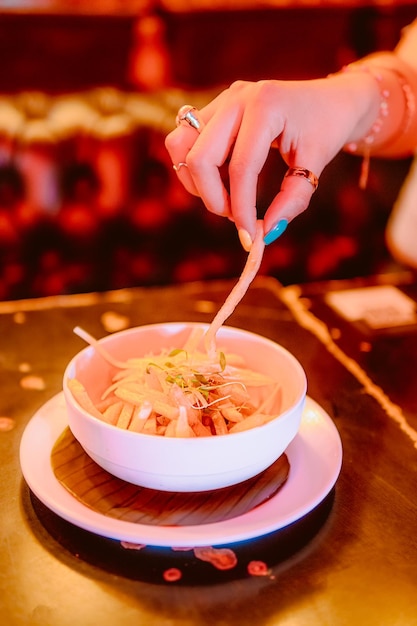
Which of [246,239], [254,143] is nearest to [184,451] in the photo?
[246,239]

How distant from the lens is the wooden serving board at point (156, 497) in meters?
0.74

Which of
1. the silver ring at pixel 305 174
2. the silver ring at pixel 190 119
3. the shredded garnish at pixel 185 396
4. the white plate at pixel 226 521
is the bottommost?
the white plate at pixel 226 521

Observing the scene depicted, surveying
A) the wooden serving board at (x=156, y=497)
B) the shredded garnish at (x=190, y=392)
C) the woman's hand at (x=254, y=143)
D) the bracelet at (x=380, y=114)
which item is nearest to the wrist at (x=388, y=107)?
the bracelet at (x=380, y=114)

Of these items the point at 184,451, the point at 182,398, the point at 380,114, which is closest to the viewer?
the point at 184,451

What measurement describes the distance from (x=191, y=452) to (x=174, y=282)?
2.14m

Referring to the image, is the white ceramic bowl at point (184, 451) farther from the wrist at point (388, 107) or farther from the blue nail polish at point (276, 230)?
the wrist at point (388, 107)

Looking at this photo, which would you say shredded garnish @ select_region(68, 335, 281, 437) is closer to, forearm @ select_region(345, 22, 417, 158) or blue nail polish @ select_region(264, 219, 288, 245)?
blue nail polish @ select_region(264, 219, 288, 245)

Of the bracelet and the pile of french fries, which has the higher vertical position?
the bracelet

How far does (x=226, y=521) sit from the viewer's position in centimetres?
73

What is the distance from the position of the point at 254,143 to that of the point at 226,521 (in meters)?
0.52

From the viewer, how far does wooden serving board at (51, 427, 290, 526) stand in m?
0.74

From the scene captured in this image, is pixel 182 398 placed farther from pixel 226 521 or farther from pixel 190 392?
pixel 226 521

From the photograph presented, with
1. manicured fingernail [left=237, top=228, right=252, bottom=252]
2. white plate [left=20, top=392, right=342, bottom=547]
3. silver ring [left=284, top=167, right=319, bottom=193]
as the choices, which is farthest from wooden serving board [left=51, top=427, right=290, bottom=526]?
silver ring [left=284, top=167, right=319, bottom=193]

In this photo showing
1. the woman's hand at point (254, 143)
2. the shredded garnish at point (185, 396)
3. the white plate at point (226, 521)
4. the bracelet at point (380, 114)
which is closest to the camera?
the white plate at point (226, 521)
